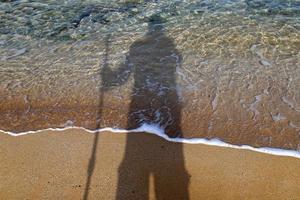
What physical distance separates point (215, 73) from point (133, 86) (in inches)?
58.2

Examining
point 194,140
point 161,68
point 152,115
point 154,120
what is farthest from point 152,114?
point 161,68

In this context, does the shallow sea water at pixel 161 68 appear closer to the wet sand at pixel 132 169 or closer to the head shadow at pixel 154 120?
the head shadow at pixel 154 120

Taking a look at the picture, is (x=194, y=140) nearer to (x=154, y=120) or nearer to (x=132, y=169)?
(x=154, y=120)

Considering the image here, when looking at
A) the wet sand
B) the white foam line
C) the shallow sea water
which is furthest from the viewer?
the shallow sea water

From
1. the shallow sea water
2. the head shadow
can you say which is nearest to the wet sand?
the head shadow

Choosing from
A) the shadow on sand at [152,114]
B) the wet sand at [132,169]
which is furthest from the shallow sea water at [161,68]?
the wet sand at [132,169]

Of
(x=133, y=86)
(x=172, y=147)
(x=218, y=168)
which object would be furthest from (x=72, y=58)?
(x=218, y=168)

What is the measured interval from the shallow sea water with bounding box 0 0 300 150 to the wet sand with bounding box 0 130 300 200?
376 millimetres

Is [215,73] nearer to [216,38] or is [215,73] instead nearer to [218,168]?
[216,38]

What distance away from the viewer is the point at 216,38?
779 centimetres

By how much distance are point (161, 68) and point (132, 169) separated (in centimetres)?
277

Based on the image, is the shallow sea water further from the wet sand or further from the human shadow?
the wet sand

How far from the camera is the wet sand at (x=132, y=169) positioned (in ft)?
14.0

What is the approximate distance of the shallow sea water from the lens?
5.56 metres
